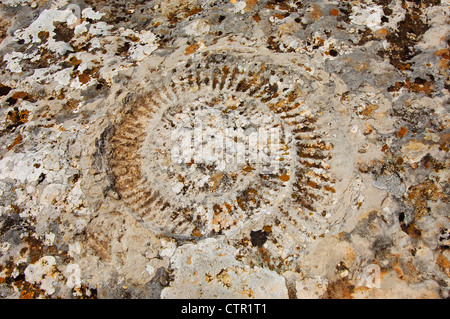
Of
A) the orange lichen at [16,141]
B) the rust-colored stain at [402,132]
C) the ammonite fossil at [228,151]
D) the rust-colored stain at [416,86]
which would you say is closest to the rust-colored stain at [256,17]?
the ammonite fossil at [228,151]

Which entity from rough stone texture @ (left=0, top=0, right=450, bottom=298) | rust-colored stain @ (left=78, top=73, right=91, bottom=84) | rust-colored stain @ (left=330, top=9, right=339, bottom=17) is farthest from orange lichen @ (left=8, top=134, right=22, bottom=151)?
rust-colored stain @ (left=330, top=9, right=339, bottom=17)

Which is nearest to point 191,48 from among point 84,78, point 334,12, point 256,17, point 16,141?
point 256,17

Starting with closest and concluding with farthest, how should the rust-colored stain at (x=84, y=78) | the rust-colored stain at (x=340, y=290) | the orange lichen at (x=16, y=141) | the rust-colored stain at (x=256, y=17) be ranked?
the rust-colored stain at (x=340, y=290), the orange lichen at (x=16, y=141), the rust-colored stain at (x=84, y=78), the rust-colored stain at (x=256, y=17)

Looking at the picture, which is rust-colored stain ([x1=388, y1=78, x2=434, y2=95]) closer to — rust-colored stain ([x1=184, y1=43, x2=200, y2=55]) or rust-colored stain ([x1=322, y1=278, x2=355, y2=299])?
rust-colored stain ([x1=322, y1=278, x2=355, y2=299])

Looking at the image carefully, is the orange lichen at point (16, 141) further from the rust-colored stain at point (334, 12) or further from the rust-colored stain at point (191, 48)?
the rust-colored stain at point (334, 12)

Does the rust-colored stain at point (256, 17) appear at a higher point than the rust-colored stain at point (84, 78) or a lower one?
higher

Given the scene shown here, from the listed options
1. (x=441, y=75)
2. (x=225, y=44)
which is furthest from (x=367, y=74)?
(x=225, y=44)

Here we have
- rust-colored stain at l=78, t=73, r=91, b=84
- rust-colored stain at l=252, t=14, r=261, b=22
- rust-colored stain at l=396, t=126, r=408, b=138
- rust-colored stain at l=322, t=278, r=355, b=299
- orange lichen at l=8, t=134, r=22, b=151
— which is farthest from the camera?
rust-colored stain at l=252, t=14, r=261, b=22

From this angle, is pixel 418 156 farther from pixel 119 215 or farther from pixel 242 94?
pixel 119 215
